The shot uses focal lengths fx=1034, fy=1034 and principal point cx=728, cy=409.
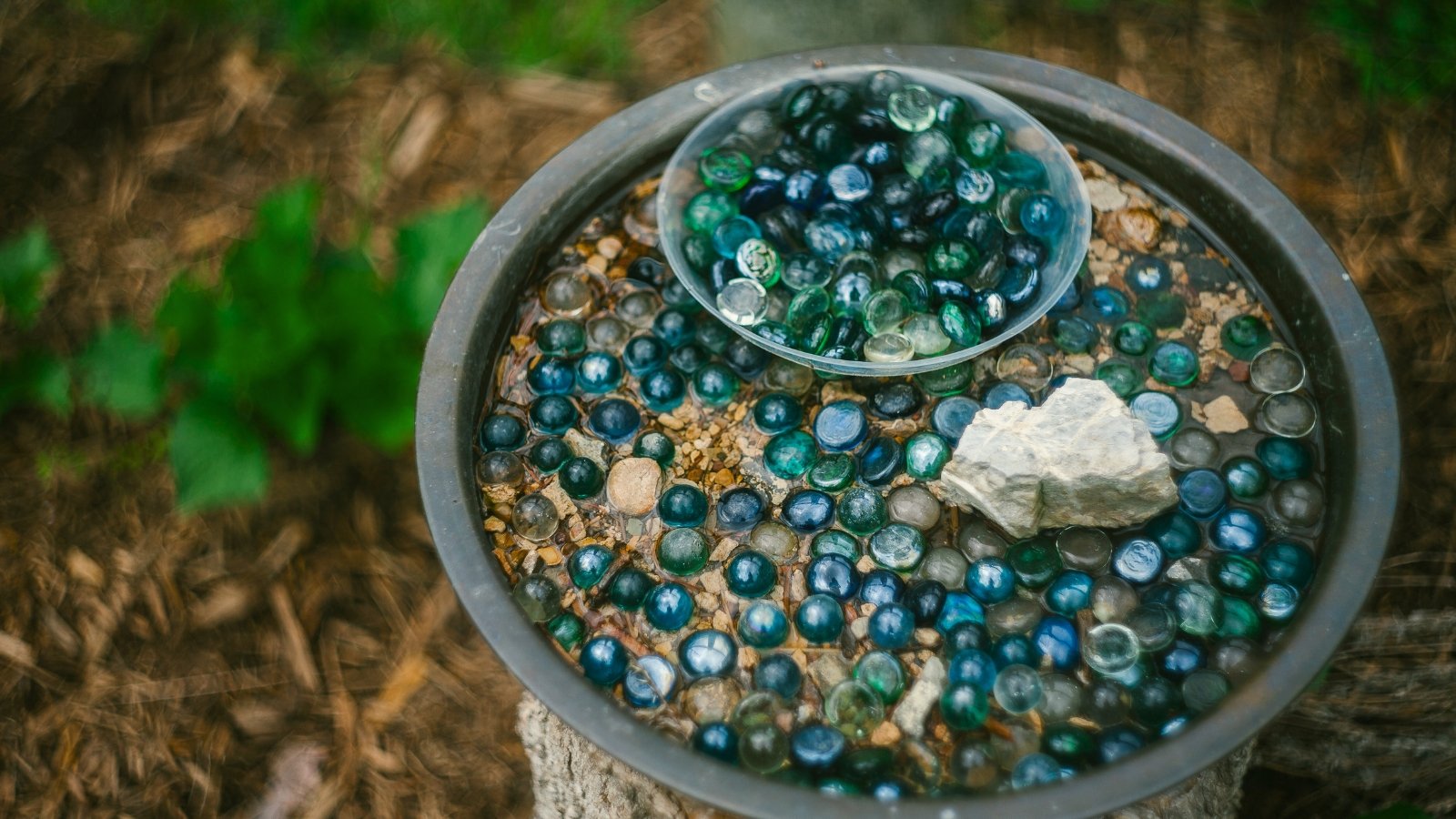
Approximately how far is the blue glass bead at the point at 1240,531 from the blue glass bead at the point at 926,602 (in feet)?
1.10

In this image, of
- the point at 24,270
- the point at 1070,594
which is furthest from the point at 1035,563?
the point at 24,270

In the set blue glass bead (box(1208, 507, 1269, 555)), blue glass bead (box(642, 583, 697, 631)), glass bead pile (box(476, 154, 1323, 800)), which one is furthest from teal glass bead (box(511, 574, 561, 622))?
blue glass bead (box(1208, 507, 1269, 555))

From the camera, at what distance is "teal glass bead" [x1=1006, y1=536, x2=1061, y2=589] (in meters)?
1.20

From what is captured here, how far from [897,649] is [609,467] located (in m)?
0.42

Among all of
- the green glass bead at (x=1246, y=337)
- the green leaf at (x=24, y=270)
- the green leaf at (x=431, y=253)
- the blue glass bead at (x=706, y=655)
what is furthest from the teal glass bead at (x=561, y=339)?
the green leaf at (x=24, y=270)

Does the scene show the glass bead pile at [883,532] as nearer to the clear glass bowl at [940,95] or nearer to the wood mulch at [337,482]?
the clear glass bowl at [940,95]

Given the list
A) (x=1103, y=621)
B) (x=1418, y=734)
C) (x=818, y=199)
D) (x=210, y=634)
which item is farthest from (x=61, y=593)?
(x=1418, y=734)

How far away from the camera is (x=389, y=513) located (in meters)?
2.15

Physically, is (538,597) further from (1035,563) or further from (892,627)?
(1035,563)

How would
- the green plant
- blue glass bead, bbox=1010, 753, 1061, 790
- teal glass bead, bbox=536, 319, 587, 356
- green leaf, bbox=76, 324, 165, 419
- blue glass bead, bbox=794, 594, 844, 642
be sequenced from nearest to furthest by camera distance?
blue glass bead, bbox=1010, 753, 1061, 790 → blue glass bead, bbox=794, 594, 844, 642 → teal glass bead, bbox=536, 319, 587, 356 → the green plant → green leaf, bbox=76, 324, 165, 419

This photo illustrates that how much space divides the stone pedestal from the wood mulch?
0.43 metres

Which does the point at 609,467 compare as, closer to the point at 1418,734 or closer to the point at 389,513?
the point at 389,513

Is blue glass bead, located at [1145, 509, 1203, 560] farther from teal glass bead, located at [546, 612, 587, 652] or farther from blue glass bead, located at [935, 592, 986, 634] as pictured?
teal glass bead, located at [546, 612, 587, 652]

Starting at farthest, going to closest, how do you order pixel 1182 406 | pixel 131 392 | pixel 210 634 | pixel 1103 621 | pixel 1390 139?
pixel 1390 139 → pixel 210 634 → pixel 131 392 → pixel 1182 406 → pixel 1103 621
